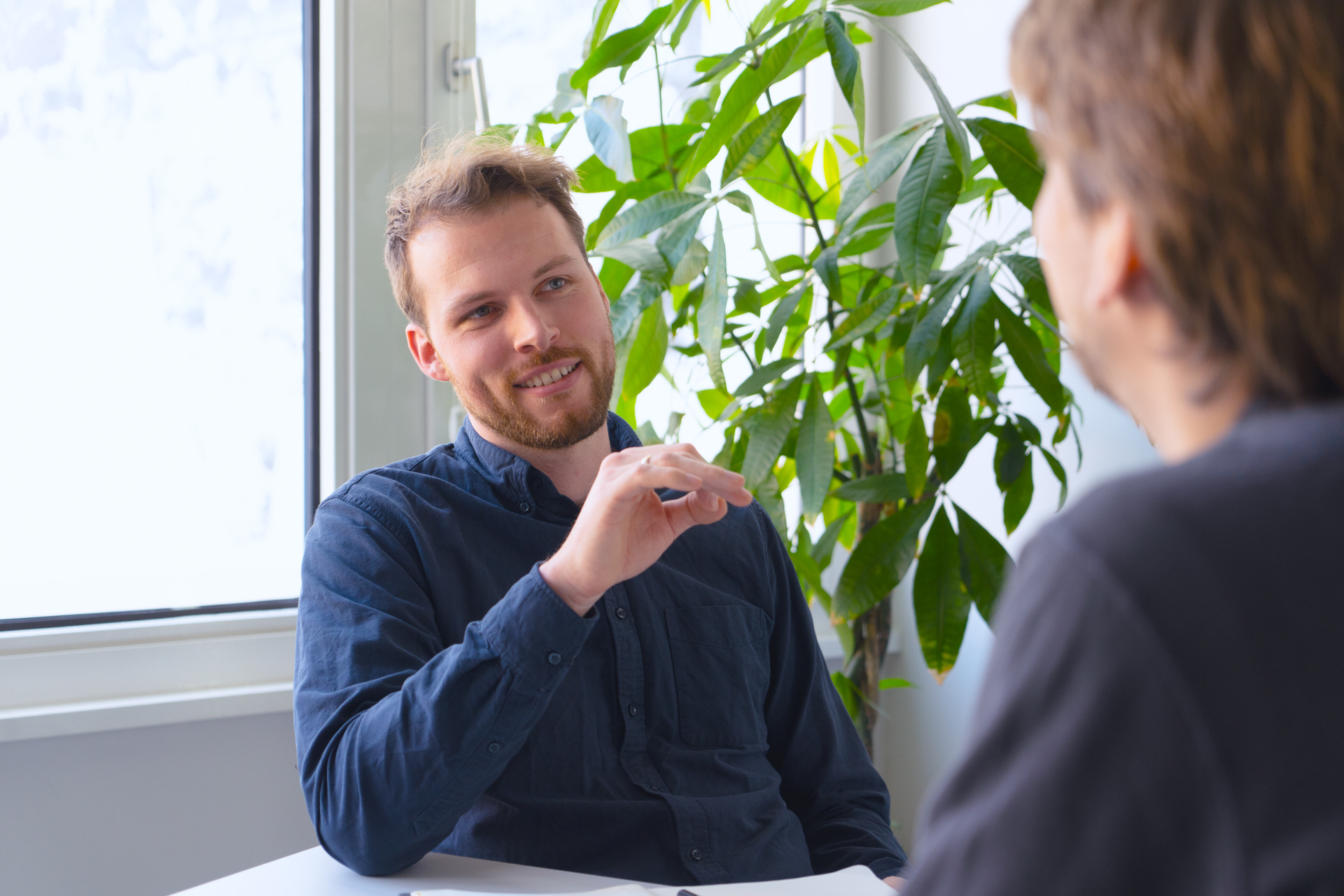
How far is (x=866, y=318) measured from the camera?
55.0 inches

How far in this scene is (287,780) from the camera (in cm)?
150

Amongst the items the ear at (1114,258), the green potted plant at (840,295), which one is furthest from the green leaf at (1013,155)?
the ear at (1114,258)

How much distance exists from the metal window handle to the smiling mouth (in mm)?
700

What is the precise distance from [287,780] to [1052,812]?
4.64 ft

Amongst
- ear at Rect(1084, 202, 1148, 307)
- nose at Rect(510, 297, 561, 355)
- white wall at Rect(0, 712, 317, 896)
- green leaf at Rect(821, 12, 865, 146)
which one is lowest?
white wall at Rect(0, 712, 317, 896)

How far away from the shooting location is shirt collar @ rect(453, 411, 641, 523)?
115cm

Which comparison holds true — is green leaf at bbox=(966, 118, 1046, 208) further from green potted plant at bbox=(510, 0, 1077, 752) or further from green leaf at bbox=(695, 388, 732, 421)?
green leaf at bbox=(695, 388, 732, 421)

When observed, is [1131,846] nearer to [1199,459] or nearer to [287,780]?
[1199,459]

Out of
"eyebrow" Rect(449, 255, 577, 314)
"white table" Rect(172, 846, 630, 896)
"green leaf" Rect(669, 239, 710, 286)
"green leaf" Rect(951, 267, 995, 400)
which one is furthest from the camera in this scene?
"green leaf" Rect(669, 239, 710, 286)

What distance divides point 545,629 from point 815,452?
623mm

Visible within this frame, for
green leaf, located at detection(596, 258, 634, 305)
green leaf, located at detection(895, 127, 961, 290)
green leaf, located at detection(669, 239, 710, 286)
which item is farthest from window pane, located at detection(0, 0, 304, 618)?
green leaf, located at detection(895, 127, 961, 290)

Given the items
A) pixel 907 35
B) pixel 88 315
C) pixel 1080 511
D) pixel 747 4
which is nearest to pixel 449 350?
pixel 88 315

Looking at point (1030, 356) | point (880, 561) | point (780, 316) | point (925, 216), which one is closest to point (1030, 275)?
point (1030, 356)

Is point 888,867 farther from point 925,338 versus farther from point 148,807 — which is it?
point 148,807
